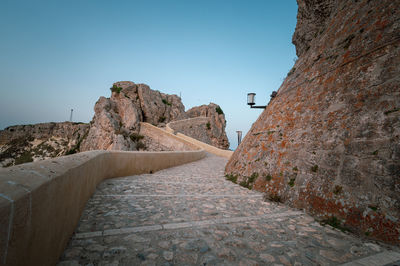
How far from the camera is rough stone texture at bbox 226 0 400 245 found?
249 cm

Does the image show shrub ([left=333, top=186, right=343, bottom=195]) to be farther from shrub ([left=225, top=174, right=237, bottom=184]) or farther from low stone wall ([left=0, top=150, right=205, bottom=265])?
low stone wall ([left=0, top=150, right=205, bottom=265])

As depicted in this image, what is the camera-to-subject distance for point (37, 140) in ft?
108

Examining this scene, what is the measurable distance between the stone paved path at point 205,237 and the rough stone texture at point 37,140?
29250 mm

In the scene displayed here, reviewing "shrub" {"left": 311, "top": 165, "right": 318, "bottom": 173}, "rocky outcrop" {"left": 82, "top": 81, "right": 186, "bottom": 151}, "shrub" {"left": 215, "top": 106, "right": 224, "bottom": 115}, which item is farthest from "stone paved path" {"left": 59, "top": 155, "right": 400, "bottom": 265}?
"shrub" {"left": 215, "top": 106, "right": 224, "bottom": 115}

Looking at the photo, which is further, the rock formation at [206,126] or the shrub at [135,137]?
the rock formation at [206,126]

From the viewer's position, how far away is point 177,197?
3762mm

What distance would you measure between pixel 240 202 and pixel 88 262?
2620mm

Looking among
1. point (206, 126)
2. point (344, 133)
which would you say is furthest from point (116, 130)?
point (344, 133)

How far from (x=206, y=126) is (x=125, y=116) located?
40.5 ft

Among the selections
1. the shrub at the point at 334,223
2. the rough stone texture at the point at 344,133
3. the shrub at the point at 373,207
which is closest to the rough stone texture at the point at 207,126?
the rough stone texture at the point at 344,133

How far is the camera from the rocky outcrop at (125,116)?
69.2 feet

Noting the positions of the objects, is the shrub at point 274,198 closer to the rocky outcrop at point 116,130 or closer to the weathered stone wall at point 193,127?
the rocky outcrop at point 116,130

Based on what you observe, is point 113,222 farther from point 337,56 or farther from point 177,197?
point 337,56

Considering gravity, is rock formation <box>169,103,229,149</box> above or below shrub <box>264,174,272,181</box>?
above
